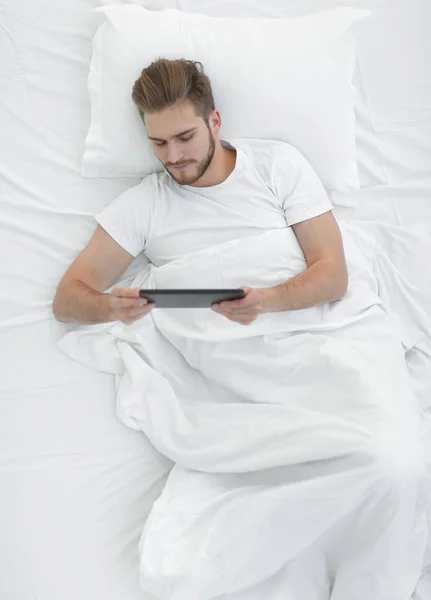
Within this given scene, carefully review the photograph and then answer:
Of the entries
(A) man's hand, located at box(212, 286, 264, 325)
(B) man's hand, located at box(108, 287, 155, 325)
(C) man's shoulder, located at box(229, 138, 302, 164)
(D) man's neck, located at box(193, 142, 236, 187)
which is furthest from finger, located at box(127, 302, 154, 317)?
(C) man's shoulder, located at box(229, 138, 302, 164)

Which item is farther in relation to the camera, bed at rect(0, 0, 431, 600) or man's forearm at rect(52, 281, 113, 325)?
man's forearm at rect(52, 281, 113, 325)

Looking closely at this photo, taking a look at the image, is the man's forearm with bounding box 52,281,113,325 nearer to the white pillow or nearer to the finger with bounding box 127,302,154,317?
the finger with bounding box 127,302,154,317

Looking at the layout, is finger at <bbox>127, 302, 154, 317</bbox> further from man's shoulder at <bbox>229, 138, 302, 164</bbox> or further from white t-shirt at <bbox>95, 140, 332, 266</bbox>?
man's shoulder at <bbox>229, 138, 302, 164</bbox>

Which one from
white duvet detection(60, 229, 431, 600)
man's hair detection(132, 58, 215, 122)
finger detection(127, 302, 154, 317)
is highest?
man's hair detection(132, 58, 215, 122)

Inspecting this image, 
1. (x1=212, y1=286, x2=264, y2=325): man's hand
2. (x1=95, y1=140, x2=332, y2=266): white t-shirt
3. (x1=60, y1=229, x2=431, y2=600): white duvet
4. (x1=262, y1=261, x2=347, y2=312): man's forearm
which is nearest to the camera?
(x1=60, y1=229, x2=431, y2=600): white duvet

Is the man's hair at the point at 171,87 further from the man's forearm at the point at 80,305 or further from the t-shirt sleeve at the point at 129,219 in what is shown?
the man's forearm at the point at 80,305

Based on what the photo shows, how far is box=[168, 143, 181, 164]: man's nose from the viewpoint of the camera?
1453 millimetres

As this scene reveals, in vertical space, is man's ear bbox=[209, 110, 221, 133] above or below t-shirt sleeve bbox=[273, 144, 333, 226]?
above

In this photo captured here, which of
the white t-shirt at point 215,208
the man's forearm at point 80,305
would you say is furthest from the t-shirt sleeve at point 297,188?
the man's forearm at point 80,305

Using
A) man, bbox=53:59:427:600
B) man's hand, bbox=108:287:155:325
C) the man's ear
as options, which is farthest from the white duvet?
the man's ear

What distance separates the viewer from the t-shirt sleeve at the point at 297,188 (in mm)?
1515

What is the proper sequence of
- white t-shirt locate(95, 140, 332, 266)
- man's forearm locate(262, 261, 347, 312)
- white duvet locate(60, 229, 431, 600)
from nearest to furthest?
1. white duvet locate(60, 229, 431, 600)
2. man's forearm locate(262, 261, 347, 312)
3. white t-shirt locate(95, 140, 332, 266)

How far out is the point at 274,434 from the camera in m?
1.27

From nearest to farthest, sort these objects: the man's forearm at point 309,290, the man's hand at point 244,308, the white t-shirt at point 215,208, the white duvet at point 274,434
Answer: the white duvet at point 274,434, the man's hand at point 244,308, the man's forearm at point 309,290, the white t-shirt at point 215,208
